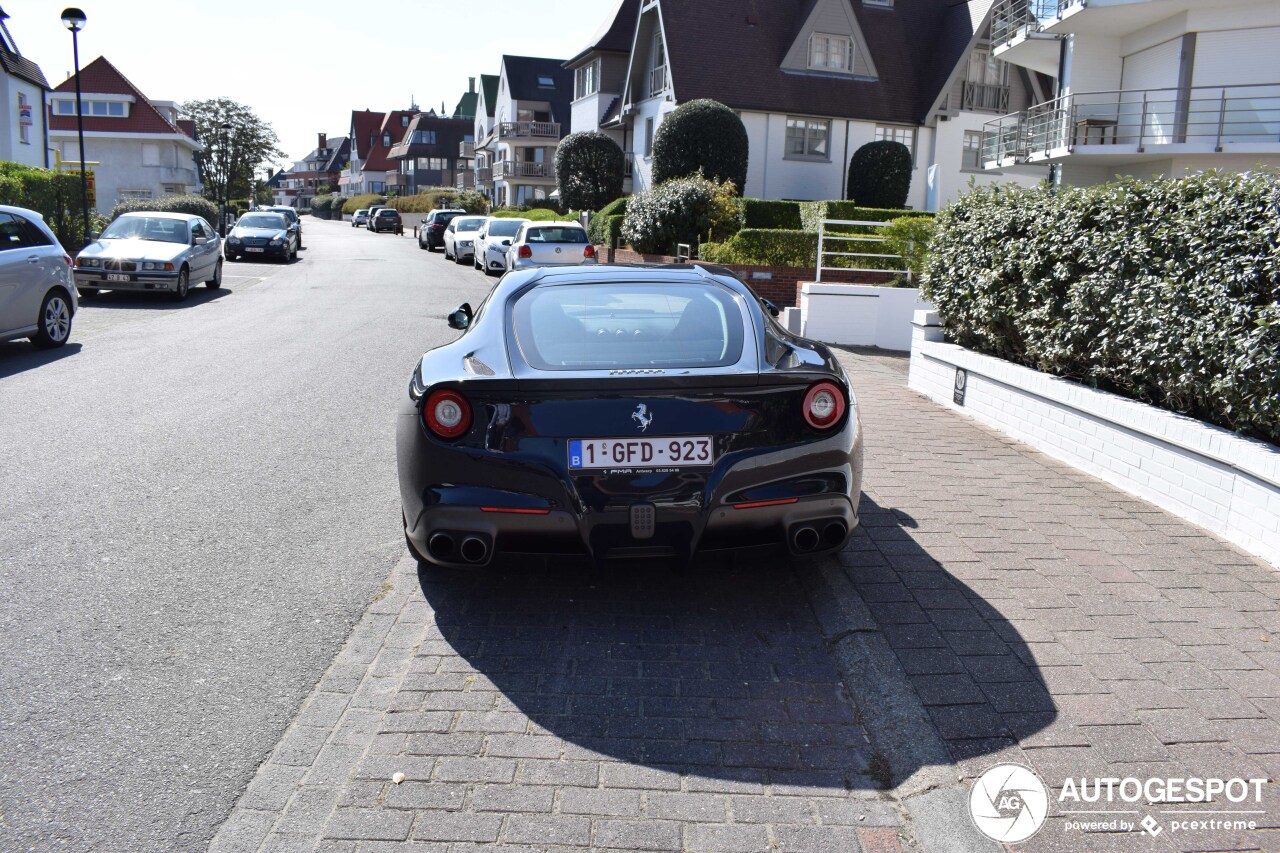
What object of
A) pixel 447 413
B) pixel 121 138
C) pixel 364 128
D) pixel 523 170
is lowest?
pixel 447 413

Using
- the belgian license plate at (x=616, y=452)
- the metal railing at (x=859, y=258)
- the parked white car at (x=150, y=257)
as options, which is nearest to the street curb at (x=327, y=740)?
the belgian license plate at (x=616, y=452)

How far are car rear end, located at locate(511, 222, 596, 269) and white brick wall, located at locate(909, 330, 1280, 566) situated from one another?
51.4ft

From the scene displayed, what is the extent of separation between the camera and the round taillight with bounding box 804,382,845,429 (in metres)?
4.64

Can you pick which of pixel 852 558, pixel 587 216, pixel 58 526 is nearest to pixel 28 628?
pixel 58 526

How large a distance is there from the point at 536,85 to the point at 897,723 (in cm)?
7647

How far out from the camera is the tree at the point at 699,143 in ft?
114

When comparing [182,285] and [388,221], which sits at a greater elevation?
[388,221]

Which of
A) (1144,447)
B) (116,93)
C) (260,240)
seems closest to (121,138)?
(116,93)

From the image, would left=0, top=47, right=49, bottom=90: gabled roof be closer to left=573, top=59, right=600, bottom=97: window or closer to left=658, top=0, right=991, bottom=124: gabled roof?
left=573, top=59, right=600, bottom=97: window

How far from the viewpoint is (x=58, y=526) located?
5812 millimetres

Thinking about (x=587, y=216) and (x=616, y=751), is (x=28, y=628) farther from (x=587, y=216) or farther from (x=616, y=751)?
(x=587, y=216)

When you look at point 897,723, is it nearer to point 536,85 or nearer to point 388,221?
point 388,221

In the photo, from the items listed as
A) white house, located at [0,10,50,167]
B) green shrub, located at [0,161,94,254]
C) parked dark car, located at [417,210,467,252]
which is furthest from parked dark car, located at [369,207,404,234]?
green shrub, located at [0,161,94,254]

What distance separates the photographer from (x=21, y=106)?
4422 cm
